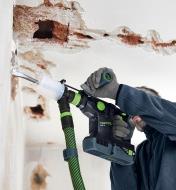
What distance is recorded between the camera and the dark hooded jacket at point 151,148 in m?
1.32

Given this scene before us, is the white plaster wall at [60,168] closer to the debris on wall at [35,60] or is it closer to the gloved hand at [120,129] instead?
the debris on wall at [35,60]

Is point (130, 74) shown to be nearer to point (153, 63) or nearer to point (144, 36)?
point (153, 63)

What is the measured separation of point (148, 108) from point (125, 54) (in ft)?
2.61

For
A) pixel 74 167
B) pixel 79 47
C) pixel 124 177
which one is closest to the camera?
pixel 74 167

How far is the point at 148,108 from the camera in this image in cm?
131

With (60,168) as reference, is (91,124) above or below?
above

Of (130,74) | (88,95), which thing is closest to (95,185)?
(130,74)

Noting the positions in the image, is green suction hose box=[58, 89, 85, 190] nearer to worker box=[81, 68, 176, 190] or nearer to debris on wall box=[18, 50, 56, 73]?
worker box=[81, 68, 176, 190]

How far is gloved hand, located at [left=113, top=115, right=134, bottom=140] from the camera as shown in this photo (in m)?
1.42

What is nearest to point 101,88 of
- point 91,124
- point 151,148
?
point 91,124

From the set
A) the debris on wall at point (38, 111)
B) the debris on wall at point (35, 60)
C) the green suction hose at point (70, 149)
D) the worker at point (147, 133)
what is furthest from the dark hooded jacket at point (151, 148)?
the debris on wall at point (38, 111)

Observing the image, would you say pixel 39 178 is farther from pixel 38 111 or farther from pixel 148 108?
pixel 148 108

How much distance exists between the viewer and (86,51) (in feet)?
6.68

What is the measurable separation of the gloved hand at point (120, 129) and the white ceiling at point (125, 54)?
577 millimetres
